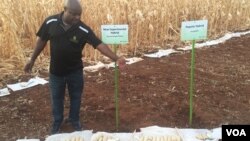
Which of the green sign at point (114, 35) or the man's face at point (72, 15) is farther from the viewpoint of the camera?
the green sign at point (114, 35)

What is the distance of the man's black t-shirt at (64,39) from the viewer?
3.60 m

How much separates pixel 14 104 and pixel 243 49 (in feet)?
15.8

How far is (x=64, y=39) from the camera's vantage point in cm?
361

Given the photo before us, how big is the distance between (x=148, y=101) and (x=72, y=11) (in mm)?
1896

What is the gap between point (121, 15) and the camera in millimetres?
7277

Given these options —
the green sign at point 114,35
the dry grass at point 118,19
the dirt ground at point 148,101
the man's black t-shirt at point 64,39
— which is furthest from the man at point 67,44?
the dry grass at point 118,19

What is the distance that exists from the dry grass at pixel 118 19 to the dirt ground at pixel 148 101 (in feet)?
2.26

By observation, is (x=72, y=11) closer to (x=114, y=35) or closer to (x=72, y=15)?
(x=72, y=15)

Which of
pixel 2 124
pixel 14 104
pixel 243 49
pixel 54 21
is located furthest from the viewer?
pixel 243 49

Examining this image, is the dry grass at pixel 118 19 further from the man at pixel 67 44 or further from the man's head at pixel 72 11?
the man's head at pixel 72 11

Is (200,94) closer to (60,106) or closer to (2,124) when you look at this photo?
(60,106)

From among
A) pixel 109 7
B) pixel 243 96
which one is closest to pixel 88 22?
pixel 109 7

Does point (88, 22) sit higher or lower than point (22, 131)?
higher

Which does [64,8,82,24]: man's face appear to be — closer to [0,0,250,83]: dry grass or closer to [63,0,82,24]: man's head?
[63,0,82,24]: man's head
